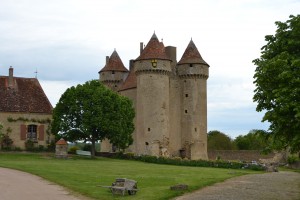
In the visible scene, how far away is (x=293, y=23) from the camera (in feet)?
60.4

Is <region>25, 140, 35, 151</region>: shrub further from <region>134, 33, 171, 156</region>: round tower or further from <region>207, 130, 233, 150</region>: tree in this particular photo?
<region>207, 130, 233, 150</region>: tree

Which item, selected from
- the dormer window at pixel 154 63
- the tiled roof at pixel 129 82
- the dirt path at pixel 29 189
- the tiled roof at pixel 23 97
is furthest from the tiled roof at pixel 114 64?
the dirt path at pixel 29 189

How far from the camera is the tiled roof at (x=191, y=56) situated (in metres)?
66.2

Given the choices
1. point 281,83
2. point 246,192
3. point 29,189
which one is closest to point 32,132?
point 29,189

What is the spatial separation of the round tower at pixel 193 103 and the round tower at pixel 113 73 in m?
9.81

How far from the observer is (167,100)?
2453 inches

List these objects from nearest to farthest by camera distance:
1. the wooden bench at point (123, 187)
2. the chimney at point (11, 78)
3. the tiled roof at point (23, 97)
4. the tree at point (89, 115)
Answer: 1. the wooden bench at point (123, 187)
2. the tree at point (89, 115)
3. the tiled roof at point (23, 97)
4. the chimney at point (11, 78)

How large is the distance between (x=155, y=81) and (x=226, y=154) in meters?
15.3

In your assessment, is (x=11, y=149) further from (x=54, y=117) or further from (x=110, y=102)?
(x=110, y=102)

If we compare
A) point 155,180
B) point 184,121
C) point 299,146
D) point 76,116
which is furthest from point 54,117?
point 299,146

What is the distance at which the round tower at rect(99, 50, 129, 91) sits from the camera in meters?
71.8

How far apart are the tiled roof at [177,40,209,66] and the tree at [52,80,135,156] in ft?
60.5

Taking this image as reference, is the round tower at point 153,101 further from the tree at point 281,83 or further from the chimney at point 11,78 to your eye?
the tree at point 281,83

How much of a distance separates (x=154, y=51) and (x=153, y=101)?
265 inches
